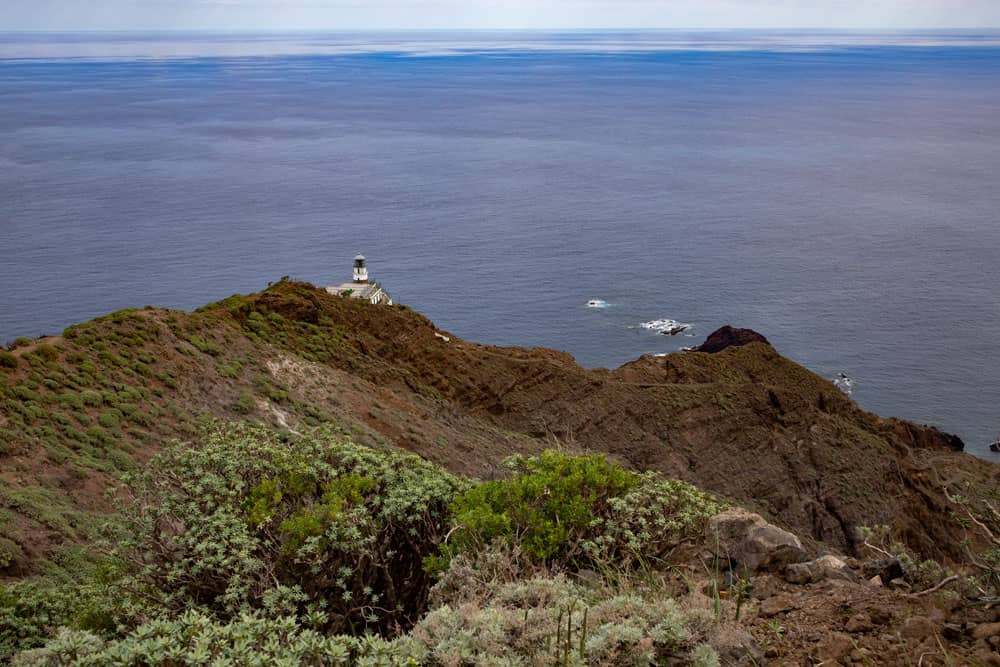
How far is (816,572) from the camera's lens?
10.8 meters

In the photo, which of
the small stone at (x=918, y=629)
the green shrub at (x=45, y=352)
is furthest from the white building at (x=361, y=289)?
the small stone at (x=918, y=629)

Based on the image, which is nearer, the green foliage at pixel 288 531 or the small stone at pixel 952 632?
the small stone at pixel 952 632

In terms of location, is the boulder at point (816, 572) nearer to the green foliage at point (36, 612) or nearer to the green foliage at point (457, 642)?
the green foliage at point (457, 642)

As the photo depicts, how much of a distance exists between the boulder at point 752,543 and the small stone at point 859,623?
2052 millimetres

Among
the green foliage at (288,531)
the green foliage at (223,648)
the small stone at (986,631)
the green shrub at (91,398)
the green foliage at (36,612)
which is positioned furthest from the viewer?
the green shrub at (91,398)

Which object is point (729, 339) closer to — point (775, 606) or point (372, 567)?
point (372, 567)

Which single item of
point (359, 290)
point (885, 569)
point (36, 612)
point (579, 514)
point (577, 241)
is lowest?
point (577, 241)

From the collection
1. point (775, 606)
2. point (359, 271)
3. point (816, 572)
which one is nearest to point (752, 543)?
point (816, 572)

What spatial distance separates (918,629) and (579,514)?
4.24m

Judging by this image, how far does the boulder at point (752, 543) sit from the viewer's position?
11414 mm

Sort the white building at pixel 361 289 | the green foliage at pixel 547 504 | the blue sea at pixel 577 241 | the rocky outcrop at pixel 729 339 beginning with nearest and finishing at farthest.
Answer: the green foliage at pixel 547 504 → the white building at pixel 361 289 → the rocky outcrop at pixel 729 339 → the blue sea at pixel 577 241

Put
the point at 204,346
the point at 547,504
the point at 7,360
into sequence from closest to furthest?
the point at 547,504
the point at 7,360
the point at 204,346

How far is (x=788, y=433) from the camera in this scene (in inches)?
1658

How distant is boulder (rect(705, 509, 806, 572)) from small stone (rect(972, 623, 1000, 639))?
8.79 ft
